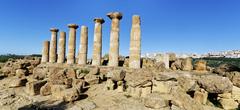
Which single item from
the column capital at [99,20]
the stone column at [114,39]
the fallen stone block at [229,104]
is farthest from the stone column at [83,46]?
the fallen stone block at [229,104]

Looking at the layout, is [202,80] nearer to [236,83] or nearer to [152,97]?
[236,83]

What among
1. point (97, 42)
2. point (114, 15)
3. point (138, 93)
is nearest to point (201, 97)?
point (138, 93)

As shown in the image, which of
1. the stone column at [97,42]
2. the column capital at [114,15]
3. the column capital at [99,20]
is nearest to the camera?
the column capital at [114,15]

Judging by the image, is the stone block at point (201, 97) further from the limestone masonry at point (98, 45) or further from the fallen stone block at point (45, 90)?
the fallen stone block at point (45, 90)

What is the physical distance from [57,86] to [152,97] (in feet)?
24.6

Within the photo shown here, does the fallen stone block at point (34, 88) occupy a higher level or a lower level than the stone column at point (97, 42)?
lower

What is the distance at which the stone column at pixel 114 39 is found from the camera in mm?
26531

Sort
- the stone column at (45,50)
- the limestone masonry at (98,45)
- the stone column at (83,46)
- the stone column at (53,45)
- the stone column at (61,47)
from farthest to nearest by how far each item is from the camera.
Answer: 1. the stone column at (45,50)
2. the stone column at (53,45)
3. the stone column at (61,47)
4. the stone column at (83,46)
5. the limestone masonry at (98,45)

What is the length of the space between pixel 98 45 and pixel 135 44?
5.48 metres

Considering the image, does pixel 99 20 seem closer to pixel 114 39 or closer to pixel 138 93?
pixel 114 39

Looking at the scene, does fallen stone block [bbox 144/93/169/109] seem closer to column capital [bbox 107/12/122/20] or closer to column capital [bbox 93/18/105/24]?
column capital [bbox 107/12/122/20]

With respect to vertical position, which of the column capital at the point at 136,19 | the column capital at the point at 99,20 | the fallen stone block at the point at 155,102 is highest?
the column capital at the point at 99,20

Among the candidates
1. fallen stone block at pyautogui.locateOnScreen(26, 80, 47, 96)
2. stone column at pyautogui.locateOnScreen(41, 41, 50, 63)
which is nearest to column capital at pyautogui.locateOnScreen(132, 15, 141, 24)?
fallen stone block at pyautogui.locateOnScreen(26, 80, 47, 96)

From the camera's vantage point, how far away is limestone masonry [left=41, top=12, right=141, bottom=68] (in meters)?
25.4
